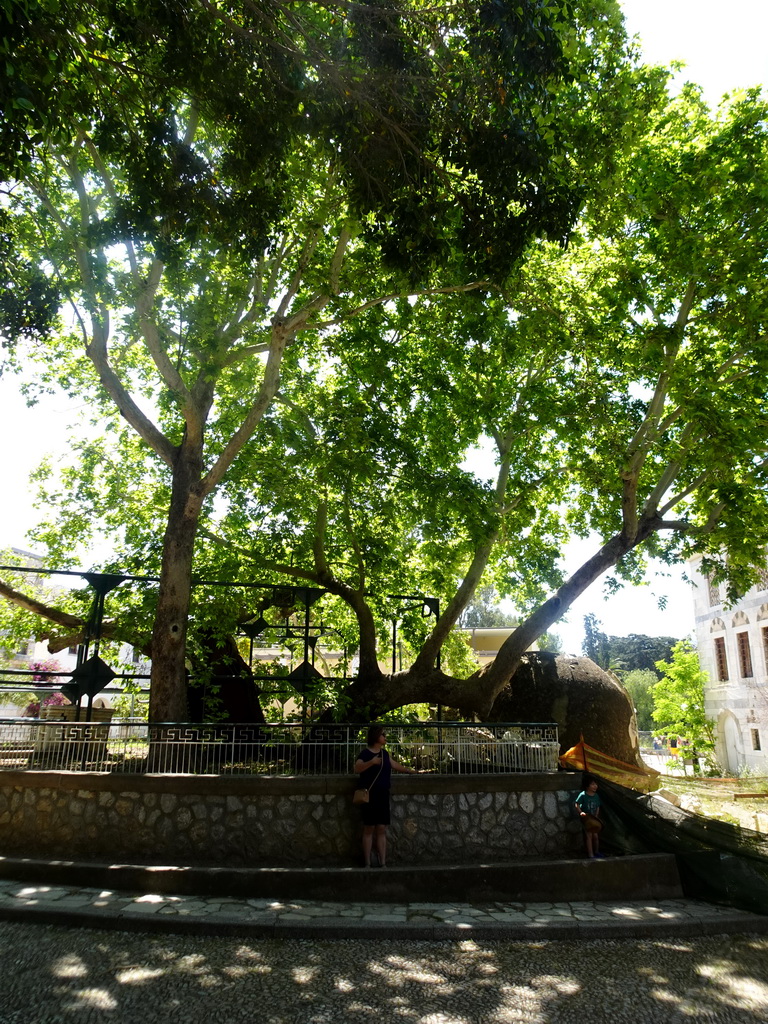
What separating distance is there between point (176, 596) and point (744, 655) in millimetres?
30089

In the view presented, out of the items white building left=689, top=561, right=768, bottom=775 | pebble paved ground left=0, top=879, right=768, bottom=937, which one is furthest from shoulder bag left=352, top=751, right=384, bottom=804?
white building left=689, top=561, right=768, bottom=775

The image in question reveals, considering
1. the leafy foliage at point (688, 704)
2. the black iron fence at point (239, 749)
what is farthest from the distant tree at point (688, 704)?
the black iron fence at point (239, 749)

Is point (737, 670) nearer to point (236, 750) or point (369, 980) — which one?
point (236, 750)

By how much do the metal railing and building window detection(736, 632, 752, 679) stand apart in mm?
26963

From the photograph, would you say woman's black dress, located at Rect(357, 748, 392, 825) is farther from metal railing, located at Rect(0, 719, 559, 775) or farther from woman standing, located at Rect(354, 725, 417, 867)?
metal railing, located at Rect(0, 719, 559, 775)

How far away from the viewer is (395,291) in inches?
423

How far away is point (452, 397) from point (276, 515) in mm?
3723

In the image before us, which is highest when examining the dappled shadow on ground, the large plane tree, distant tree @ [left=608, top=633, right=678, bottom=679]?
the large plane tree

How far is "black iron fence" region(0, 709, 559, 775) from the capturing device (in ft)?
28.6

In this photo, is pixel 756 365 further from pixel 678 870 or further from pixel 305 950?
pixel 305 950

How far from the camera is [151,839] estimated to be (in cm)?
826

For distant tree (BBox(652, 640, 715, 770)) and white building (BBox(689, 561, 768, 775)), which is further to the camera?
distant tree (BBox(652, 640, 715, 770))

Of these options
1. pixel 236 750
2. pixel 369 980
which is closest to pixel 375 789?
pixel 236 750

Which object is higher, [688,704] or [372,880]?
[688,704]
